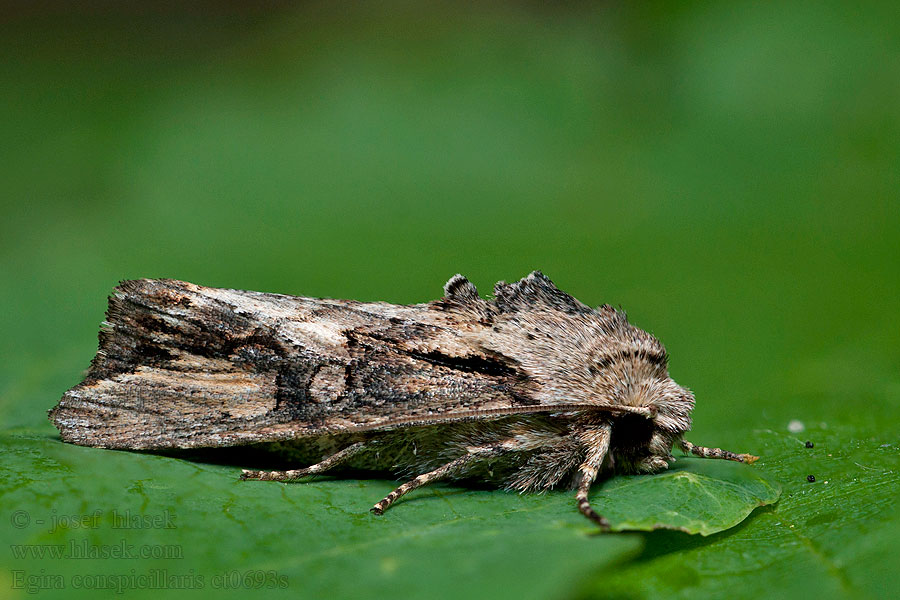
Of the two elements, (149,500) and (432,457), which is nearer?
(149,500)

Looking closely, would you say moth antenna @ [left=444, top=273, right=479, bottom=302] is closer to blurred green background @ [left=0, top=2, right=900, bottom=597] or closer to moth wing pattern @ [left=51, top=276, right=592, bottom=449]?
moth wing pattern @ [left=51, top=276, right=592, bottom=449]

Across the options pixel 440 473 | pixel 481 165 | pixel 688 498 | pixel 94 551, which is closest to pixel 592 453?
pixel 688 498

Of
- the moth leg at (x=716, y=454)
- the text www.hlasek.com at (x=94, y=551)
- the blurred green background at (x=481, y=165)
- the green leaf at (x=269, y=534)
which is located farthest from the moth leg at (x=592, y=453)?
the blurred green background at (x=481, y=165)

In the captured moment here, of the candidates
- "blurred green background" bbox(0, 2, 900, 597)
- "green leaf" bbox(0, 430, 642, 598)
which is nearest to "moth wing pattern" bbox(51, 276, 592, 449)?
"green leaf" bbox(0, 430, 642, 598)

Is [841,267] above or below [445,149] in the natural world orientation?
below

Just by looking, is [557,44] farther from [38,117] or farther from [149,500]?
[149,500]

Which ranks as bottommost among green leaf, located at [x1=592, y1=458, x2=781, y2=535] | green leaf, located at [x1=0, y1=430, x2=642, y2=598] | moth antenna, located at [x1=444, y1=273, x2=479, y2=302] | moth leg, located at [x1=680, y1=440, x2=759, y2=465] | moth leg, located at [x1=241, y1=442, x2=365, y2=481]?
green leaf, located at [x1=0, y1=430, x2=642, y2=598]

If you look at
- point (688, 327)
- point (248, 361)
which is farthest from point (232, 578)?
point (688, 327)
